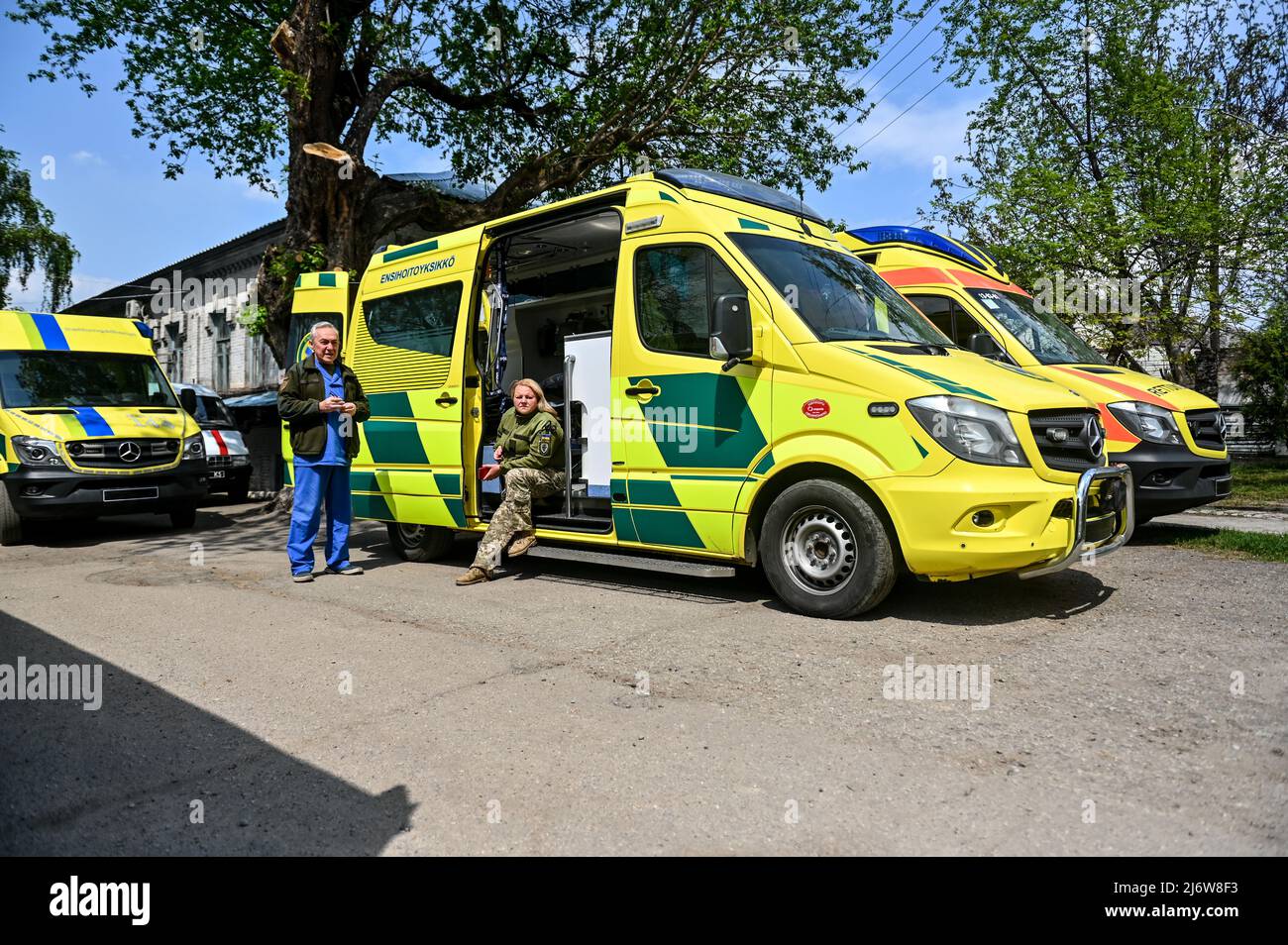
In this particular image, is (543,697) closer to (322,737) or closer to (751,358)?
(322,737)

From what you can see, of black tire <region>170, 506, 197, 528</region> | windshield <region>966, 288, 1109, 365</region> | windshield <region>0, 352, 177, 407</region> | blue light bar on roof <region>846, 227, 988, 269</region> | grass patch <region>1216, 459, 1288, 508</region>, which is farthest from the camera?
grass patch <region>1216, 459, 1288, 508</region>

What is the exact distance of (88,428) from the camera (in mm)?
10109

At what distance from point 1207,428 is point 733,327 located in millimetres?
5259

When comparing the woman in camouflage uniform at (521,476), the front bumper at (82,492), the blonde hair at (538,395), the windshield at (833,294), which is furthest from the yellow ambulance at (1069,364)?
the front bumper at (82,492)

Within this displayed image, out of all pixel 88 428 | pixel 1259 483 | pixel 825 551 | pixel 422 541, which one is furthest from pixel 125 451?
pixel 1259 483

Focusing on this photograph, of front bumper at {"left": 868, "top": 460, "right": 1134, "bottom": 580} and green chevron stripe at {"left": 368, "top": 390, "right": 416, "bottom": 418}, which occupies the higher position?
green chevron stripe at {"left": 368, "top": 390, "right": 416, "bottom": 418}

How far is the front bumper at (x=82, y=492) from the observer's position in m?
9.75

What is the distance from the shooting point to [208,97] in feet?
50.3

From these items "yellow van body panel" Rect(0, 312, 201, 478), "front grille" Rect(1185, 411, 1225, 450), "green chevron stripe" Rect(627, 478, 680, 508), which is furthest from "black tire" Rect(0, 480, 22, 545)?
"front grille" Rect(1185, 411, 1225, 450)

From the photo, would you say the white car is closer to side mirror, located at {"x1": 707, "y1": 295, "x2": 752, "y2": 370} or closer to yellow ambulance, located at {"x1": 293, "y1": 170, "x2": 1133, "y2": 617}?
yellow ambulance, located at {"x1": 293, "y1": 170, "x2": 1133, "y2": 617}

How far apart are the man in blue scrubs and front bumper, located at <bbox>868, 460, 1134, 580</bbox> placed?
4.56 m

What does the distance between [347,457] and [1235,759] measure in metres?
6.36

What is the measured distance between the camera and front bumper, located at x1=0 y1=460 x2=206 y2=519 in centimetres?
975
